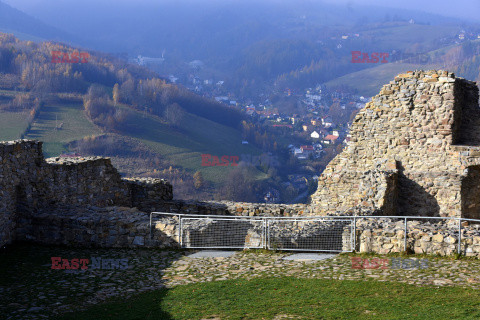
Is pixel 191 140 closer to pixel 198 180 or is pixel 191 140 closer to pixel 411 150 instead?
pixel 198 180

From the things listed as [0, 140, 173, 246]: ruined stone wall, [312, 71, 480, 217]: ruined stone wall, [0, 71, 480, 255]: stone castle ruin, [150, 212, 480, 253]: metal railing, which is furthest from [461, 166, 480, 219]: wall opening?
[0, 140, 173, 246]: ruined stone wall

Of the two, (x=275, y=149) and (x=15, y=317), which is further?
(x=275, y=149)

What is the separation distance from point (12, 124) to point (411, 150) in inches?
4003

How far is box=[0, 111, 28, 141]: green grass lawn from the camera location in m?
104

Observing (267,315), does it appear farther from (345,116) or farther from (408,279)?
(345,116)

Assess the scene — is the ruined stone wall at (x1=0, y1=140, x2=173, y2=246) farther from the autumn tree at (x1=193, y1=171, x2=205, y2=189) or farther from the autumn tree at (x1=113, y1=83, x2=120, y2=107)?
the autumn tree at (x1=113, y1=83, x2=120, y2=107)

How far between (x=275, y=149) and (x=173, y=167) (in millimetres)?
26675

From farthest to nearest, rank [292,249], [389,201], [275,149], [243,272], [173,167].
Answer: [275,149]
[173,167]
[389,201]
[292,249]
[243,272]

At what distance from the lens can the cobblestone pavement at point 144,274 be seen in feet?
41.1

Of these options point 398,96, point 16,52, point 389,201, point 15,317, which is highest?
point 16,52

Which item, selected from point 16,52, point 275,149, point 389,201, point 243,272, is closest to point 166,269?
point 243,272

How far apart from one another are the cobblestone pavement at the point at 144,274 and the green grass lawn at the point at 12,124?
91286mm

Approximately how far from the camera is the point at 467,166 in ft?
67.0

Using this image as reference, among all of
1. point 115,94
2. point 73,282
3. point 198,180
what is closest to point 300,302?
point 73,282
